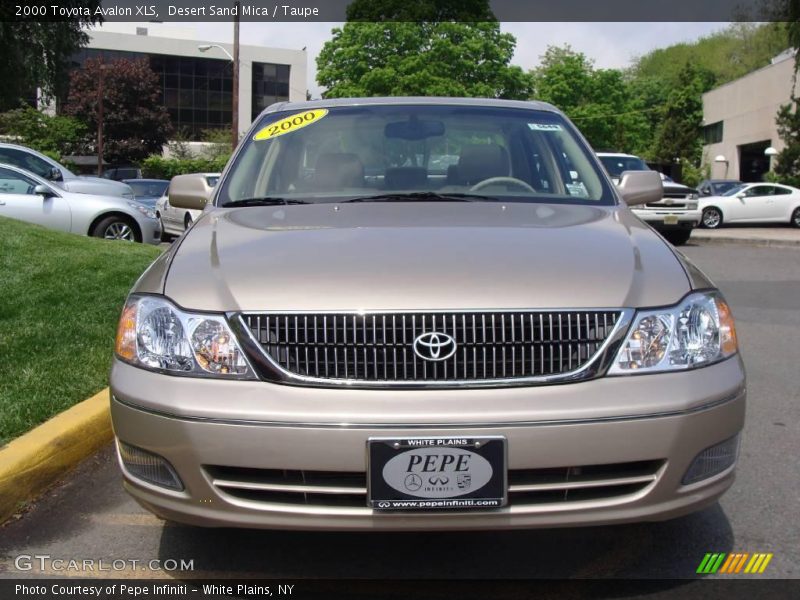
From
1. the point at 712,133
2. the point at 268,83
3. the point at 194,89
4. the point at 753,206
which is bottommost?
the point at 753,206

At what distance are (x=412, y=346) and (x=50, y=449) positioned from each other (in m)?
2.09

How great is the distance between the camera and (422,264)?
2.77 meters

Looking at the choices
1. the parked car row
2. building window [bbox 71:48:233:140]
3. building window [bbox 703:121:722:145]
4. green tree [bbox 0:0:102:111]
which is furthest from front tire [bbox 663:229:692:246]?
building window [bbox 71:48:233:140]

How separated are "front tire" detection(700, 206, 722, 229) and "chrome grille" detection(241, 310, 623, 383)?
21508 millimetres

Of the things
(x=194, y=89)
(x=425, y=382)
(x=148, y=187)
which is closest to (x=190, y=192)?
(x=425, y=382)

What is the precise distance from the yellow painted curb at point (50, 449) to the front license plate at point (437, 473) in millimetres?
1793

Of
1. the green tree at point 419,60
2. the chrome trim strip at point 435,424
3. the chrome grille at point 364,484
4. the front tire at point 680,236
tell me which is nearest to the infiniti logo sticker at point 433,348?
the chrome trim strip at point 435,424

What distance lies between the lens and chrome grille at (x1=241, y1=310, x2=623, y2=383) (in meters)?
2.60

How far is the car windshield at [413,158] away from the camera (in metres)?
3.94

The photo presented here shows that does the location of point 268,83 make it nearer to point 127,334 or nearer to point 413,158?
point 413,158

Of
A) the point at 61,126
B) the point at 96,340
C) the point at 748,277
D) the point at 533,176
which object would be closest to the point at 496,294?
the point at 533,176

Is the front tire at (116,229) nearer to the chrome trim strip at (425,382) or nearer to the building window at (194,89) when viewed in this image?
the chrome trim strip at (425,382)

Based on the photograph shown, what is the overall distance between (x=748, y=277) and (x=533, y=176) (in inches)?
346

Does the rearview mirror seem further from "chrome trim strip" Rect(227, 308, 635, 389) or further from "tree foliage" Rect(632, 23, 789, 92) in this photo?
"tree foliage" Rect(632, 23, 789, 92)
